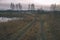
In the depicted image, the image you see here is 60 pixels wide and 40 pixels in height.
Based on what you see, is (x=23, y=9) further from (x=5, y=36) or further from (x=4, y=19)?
(x=5, y=36)

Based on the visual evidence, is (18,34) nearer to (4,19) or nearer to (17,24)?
(17,24)

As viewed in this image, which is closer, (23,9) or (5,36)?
(5,36)

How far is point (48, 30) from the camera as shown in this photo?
6.16 ft

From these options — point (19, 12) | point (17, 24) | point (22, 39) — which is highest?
point (19, 12)

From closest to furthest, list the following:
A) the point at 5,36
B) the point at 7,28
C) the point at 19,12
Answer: the point at 5,36 < the point at 7,28 < the point at 19,12

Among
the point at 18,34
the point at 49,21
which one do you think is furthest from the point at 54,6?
the point at 18,34

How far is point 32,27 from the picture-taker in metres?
1.83

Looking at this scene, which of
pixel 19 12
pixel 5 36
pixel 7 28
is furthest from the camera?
pixel 19 12

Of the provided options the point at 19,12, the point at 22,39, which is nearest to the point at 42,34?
the point at 22,39

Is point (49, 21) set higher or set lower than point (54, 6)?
lower

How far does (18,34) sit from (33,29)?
0.24 meters

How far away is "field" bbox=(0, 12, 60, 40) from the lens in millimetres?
1727

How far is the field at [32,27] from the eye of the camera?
5.66 ft

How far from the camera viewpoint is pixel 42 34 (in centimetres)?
176
